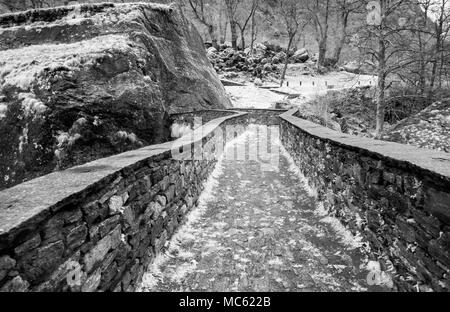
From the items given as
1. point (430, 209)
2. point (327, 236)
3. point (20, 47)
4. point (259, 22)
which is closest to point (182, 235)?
point (327, 236)

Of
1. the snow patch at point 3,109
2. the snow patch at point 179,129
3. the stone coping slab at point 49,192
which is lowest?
the snow patch at point 179,129

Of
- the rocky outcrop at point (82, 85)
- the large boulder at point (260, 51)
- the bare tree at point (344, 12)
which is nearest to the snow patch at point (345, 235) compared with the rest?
the rocky outcrop at point (82, 85)

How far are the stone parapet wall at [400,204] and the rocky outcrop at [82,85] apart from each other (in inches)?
286

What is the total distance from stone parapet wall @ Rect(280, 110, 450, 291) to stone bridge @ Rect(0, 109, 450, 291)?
0.04 ft

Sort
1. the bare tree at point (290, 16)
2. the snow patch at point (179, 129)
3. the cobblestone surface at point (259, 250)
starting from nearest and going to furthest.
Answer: the cobblestone surface at point (259, 250)
the snow patch at point (179, 129)
the bare tree at point (290, 16)

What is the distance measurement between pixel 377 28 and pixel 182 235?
10119 millimetres

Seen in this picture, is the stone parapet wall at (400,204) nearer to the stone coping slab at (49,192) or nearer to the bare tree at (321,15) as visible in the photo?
the stone coping slab at (49,192)

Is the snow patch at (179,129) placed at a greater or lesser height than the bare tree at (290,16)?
lesser

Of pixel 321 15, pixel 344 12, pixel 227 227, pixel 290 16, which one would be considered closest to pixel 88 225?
pixel 227 227

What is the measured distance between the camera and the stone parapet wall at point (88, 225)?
59.1 inches

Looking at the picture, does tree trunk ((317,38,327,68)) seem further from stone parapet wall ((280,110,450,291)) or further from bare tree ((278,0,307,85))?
stone parapet wall ((280,110,450,291))

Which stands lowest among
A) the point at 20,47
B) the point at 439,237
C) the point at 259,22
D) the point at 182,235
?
the point at 182,235
